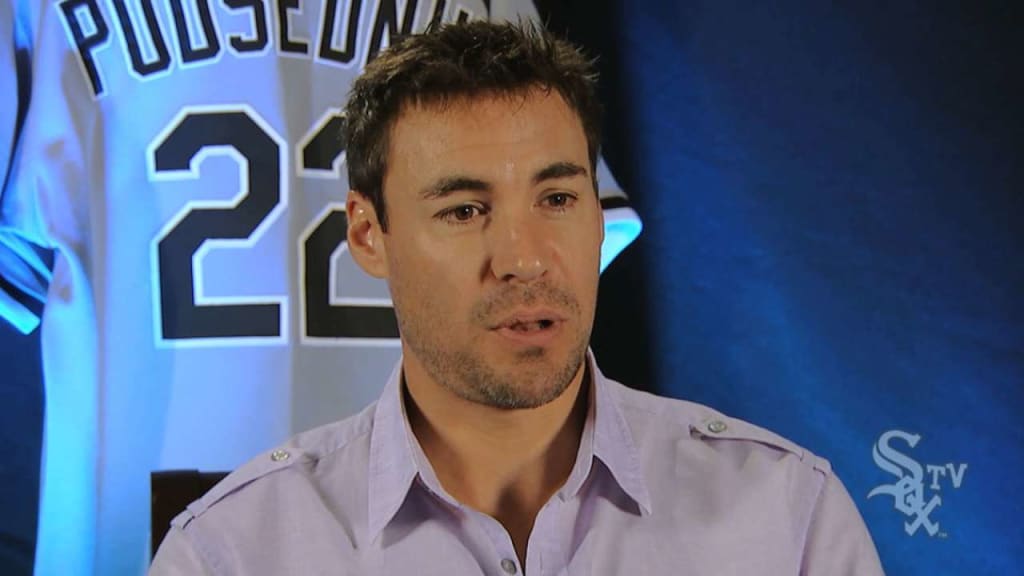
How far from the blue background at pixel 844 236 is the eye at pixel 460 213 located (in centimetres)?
84

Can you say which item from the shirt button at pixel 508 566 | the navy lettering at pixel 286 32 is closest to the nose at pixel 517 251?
the shirt button at pixel 508 566

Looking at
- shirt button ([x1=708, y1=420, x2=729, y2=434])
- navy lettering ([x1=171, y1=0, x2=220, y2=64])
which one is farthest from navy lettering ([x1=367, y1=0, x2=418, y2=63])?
shirt button ([x1=708, y1=420, x2=729, y2=434])

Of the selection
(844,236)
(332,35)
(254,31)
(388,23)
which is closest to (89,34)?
(254,31)

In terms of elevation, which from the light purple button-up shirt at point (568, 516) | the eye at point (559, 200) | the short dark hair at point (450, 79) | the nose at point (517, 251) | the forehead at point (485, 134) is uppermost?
the short dark hair at point (450, 79)

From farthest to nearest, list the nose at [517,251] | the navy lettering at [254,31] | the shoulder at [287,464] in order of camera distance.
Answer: the navy lettering at [254,31], the shoulder at [287,464], the nose at [517,251]

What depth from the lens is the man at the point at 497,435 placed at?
3.79 ft

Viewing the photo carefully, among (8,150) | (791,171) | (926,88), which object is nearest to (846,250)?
(791,171)

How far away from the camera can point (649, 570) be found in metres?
1.17

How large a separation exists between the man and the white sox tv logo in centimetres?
62

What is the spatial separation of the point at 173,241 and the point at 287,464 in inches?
24.3

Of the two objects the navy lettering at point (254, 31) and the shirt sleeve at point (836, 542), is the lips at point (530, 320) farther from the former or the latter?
the navy lettering at point (254, 31)

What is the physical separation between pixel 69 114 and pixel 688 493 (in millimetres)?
1151

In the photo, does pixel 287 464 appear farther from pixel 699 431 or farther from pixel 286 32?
pixel 286 32

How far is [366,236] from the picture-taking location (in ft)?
4.40
